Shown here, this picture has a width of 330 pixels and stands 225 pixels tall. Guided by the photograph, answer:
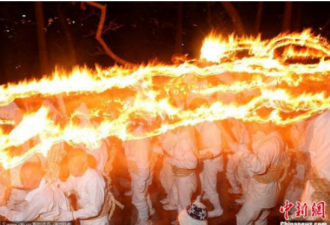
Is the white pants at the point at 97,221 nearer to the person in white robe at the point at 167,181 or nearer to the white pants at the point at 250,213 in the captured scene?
the person in white robe at the point at 167,181

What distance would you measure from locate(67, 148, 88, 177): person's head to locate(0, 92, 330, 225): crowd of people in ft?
0.04

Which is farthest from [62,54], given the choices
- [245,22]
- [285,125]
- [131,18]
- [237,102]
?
[285,125]

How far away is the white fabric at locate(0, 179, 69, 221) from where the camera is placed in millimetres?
4324

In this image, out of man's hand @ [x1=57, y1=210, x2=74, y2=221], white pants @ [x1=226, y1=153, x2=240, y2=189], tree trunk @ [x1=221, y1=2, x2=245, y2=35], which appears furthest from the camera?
tree trunk @ [x1=221, y1=2, x2=245, y2=35]

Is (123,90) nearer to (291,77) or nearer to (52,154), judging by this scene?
(52,154)

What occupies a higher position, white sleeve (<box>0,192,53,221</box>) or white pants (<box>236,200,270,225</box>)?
white sleeve (<box>0,192,53,221</box>)

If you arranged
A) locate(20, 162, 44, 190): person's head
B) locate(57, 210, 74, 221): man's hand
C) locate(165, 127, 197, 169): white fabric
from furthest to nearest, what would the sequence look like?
locate(165, 127, 197, 169): white fabric, locate(57, 210, 74, 221): man's hand, locate(20, 162, 44, 190): person's head

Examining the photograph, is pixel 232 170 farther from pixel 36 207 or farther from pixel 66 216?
pixel 36 207

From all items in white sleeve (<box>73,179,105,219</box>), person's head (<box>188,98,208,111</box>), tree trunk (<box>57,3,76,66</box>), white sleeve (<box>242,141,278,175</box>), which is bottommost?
white sleeve (<box>73,179,105,219</box>)

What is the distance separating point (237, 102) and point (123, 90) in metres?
2.41

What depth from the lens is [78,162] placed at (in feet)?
14.2

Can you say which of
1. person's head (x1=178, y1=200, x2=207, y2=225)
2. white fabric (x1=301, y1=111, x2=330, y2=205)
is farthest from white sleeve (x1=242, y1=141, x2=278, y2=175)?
person's head (x1=178, y1=200, x2=207, y2=225)

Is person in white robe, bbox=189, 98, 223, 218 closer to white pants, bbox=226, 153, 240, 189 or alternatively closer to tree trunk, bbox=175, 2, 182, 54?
white pants, bbox=226, 153, 240, 189

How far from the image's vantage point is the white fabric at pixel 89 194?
4410mm
